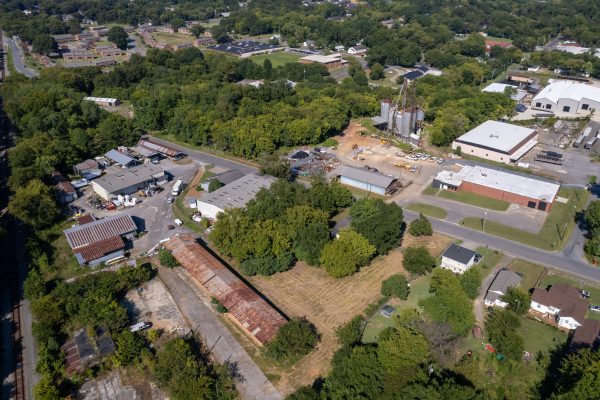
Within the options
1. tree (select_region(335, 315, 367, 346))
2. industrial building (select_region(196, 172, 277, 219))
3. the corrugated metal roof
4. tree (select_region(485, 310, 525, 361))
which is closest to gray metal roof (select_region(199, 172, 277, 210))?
industrial building (select_region(196, 172, 277, 219))

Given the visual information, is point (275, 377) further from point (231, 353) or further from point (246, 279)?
point (246, 279)

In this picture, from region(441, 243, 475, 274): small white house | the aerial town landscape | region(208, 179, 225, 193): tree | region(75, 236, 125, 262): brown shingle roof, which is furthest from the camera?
region(208, 179, 225, 193): tree

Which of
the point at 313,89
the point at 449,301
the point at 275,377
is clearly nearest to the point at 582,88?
the point at 313,89

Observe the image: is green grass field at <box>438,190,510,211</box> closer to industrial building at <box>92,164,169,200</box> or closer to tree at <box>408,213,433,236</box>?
tree at <box>408,213,433,236</box>

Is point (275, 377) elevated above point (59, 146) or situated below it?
below

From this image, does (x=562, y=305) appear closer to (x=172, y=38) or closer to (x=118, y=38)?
(x=118, y=38)

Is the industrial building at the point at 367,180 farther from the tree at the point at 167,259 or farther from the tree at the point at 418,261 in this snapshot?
the tree at the point at 167,259
